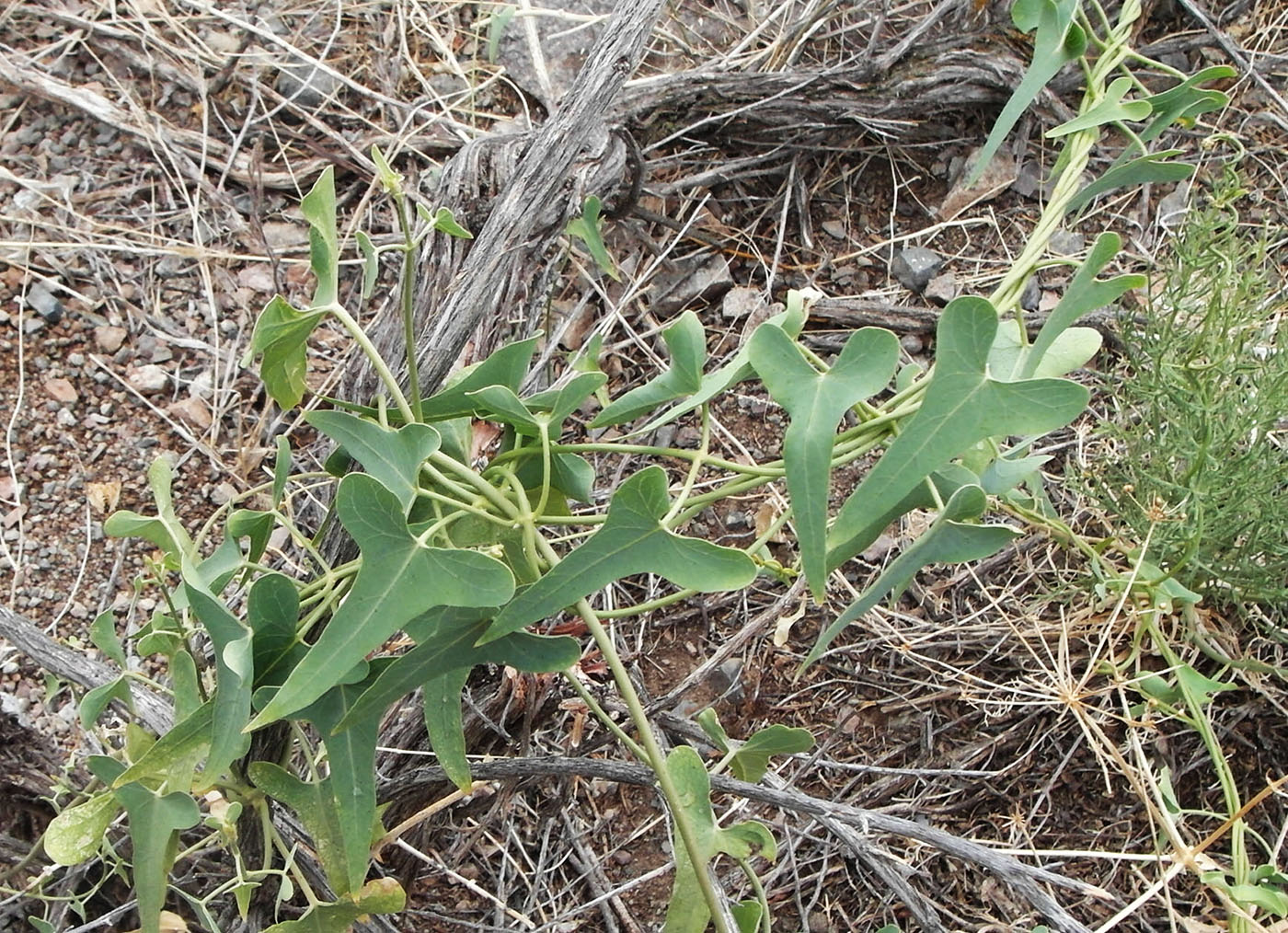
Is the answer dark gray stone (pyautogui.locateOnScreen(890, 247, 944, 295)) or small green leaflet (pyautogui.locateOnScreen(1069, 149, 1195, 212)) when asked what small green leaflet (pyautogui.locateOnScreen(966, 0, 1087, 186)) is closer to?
small green leaflet (pyautogui.locateOnScreen(1069, 149, 1195, 212))

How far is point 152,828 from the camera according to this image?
2.90 feet

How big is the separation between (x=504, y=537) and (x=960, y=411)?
1.15 feet

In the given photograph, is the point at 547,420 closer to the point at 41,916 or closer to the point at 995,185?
the point at 41,916

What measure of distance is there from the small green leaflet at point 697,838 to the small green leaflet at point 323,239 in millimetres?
415

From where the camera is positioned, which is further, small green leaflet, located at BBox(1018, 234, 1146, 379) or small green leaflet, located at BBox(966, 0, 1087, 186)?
small green leaflet, located at BBox(966, 0, 1087, 186)

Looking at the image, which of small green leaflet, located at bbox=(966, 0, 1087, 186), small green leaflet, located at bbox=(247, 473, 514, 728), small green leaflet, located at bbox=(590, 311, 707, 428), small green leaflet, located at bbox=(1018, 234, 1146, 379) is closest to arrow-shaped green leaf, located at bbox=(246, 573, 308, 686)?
small green leaflet, located at bbox=(247, 473, 514, 728)

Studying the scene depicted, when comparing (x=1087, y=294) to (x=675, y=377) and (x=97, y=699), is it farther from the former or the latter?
(x=97, y=699)

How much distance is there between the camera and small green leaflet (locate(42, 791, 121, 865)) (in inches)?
36.6

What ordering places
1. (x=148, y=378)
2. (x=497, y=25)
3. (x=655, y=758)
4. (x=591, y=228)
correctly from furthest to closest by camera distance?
1. (x=497, y=25)
2. (x=148, y=378)
3. (x=591, y=228)
4. (x=655, y=758)

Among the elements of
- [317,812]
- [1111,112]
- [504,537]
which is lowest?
[317,812]

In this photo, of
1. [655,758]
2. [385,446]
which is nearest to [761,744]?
[655,758]

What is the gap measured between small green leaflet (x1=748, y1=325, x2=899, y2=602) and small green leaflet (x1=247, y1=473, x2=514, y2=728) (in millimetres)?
182

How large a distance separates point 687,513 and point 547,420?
0.13 m

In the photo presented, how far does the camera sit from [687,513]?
0.83 m
